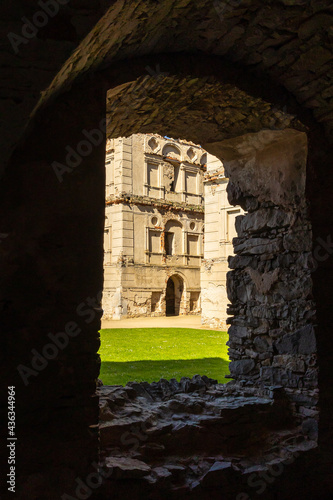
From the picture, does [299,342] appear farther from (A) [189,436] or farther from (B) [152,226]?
(B) [152,226]

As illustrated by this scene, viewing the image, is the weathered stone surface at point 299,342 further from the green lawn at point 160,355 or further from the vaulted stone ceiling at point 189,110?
the green lawn at point 160,355

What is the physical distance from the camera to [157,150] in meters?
19.3

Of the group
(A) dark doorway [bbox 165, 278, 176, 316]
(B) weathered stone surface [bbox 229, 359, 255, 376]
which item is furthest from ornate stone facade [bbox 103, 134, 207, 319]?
(B) weathered stone surface [bbox 229, 359, 255, 376]

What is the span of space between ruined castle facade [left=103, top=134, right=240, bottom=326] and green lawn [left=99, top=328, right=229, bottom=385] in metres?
5.01

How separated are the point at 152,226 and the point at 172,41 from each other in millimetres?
16188

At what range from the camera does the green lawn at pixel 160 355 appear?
693 centimetres

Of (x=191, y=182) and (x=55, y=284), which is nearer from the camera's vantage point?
(x=55, y=284)

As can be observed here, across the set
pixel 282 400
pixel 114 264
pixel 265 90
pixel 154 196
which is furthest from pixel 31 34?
pixel 154 196

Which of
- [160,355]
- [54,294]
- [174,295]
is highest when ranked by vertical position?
[54,294]

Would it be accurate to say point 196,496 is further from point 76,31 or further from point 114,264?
point 114,264

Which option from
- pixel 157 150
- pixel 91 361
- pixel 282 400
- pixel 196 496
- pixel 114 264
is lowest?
pixel 196 496

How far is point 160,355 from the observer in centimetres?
899

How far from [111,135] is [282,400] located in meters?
3.00

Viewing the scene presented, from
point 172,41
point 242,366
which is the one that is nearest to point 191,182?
point 242,366
